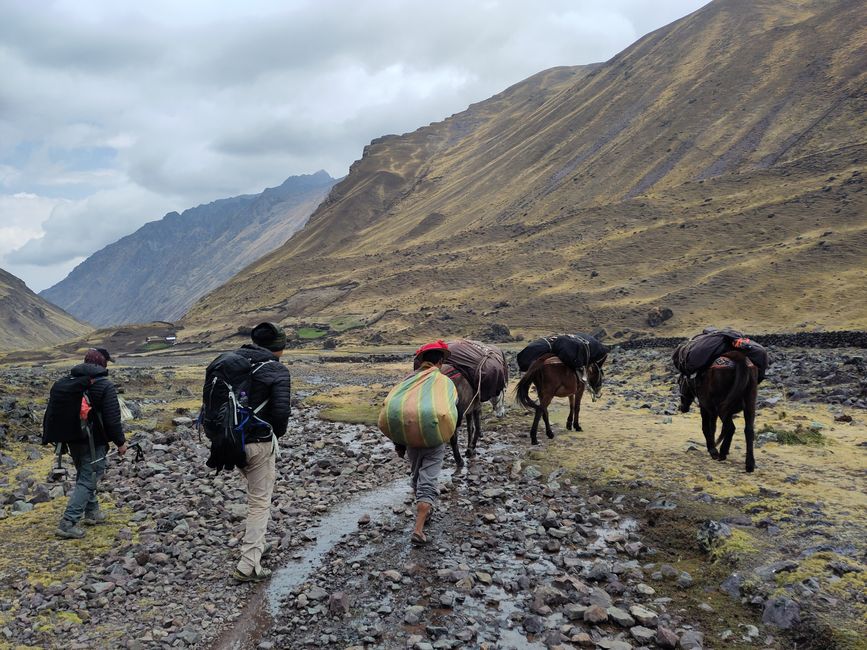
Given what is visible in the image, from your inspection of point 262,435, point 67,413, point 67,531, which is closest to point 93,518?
point 67,531

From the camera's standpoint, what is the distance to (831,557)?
630 cm

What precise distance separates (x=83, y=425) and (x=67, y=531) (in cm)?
140

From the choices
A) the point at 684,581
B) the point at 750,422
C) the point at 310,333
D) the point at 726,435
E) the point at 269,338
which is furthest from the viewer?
the point at 310,333

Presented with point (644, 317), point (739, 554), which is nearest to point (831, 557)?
point (739, 554)

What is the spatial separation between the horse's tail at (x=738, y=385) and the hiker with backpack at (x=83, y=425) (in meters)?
9.18

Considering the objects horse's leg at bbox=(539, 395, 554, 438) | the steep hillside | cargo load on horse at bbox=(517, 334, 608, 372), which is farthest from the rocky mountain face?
horse's leg at bbox=(539, 395, 554, 438)

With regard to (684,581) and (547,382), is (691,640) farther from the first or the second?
(547,382)

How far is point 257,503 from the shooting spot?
7133 millimetres

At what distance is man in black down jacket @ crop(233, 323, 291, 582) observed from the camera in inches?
272

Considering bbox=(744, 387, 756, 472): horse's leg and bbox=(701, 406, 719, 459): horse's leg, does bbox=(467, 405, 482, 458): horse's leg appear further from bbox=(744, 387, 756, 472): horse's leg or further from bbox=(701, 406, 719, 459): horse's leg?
bbox=(744, 387, 756, 472): horse's leg

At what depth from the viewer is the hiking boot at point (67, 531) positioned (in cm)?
796

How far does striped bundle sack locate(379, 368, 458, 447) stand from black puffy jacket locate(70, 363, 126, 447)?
3.73 m

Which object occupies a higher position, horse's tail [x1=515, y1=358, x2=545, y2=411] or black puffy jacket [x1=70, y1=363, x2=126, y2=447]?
black puffy jacket [x1=70, y1=363, x2=126, y2=447]

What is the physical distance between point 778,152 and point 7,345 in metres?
183
